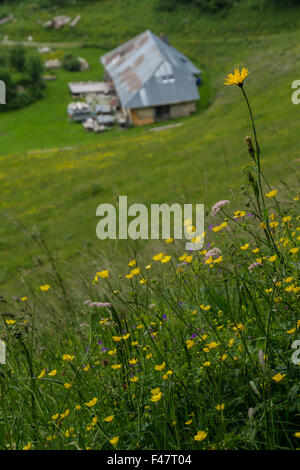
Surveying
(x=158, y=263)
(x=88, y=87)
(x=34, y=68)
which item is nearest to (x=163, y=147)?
(x=158, y=263)

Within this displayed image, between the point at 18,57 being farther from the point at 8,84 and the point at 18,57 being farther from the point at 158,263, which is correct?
the point at 158,263

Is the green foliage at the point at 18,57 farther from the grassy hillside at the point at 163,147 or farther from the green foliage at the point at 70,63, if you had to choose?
the green foliage at the point at 70,63

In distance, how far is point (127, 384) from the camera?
3105mm

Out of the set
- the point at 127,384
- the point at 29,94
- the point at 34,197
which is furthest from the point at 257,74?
the point at 127,384

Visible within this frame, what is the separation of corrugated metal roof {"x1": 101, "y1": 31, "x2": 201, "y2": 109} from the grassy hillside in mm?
3146

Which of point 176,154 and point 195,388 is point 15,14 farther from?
point 195,388

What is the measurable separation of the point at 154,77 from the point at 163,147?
72.2ft

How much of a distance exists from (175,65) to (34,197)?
3042 centimetres

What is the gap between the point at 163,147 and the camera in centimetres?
3266

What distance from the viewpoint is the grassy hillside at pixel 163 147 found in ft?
67.6

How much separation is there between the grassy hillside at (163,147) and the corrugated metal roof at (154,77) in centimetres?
315

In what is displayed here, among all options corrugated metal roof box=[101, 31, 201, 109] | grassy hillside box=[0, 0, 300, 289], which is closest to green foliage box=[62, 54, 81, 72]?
grassy hillside box=[0, 0, 300, 289]

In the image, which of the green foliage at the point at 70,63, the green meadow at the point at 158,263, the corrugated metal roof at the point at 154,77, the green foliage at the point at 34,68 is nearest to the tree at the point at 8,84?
the green foliage at the point at 34,68

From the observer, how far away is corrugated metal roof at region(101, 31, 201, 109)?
50000mm
